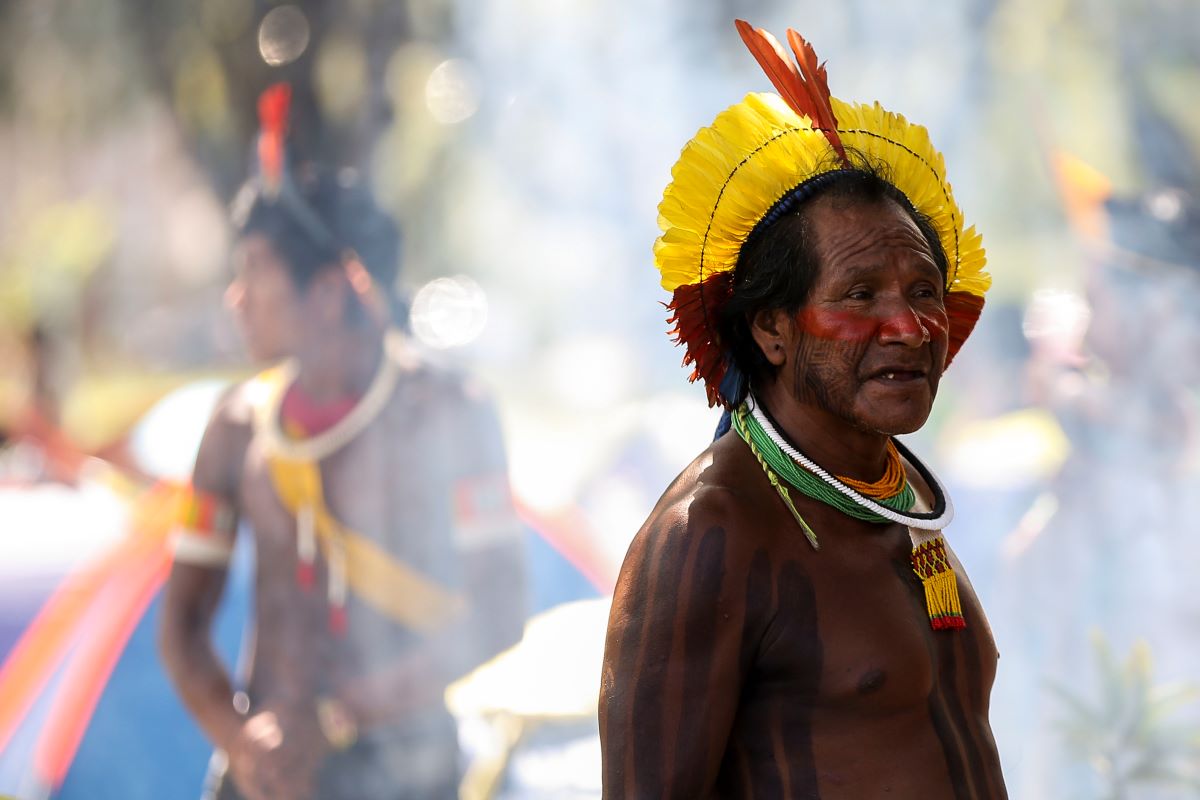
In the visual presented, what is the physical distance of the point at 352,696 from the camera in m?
5.14

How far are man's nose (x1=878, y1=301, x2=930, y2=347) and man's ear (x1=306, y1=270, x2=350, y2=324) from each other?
12.6ft

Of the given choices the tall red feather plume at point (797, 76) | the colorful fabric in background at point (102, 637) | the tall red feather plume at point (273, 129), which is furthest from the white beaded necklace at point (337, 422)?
the tall red feather plume at point (797, 76)

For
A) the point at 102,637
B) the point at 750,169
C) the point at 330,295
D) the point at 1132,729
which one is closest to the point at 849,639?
the point at 750,169

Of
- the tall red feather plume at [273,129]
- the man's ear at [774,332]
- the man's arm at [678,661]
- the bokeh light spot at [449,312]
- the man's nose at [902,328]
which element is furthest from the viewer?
the tall red feather plume at [273,129]

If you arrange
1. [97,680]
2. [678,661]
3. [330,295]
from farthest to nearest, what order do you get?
[97,680], [330,295], [678,661]

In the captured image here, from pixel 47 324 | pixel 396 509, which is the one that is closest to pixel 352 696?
pixel 396 509

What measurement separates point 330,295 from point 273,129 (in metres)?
0.75

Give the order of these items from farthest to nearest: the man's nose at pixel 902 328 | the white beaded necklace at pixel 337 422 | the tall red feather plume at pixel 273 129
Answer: the tall red feather plume at pixel 273 129
the white beaded necklace at pixel 337 422
the man's nose at pixel 902 328

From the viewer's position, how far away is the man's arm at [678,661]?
160cm

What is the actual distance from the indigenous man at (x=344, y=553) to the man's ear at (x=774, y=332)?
3401mm

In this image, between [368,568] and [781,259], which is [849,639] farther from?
[368,568]

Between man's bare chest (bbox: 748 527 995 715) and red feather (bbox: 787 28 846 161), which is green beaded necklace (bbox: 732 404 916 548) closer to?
man's bare chest (bbox: 748 527 995 715)

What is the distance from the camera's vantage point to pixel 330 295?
17.6 ft

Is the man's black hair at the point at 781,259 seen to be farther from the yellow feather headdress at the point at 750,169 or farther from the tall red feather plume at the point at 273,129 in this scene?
the tall red feather plume at the point at 273,129
